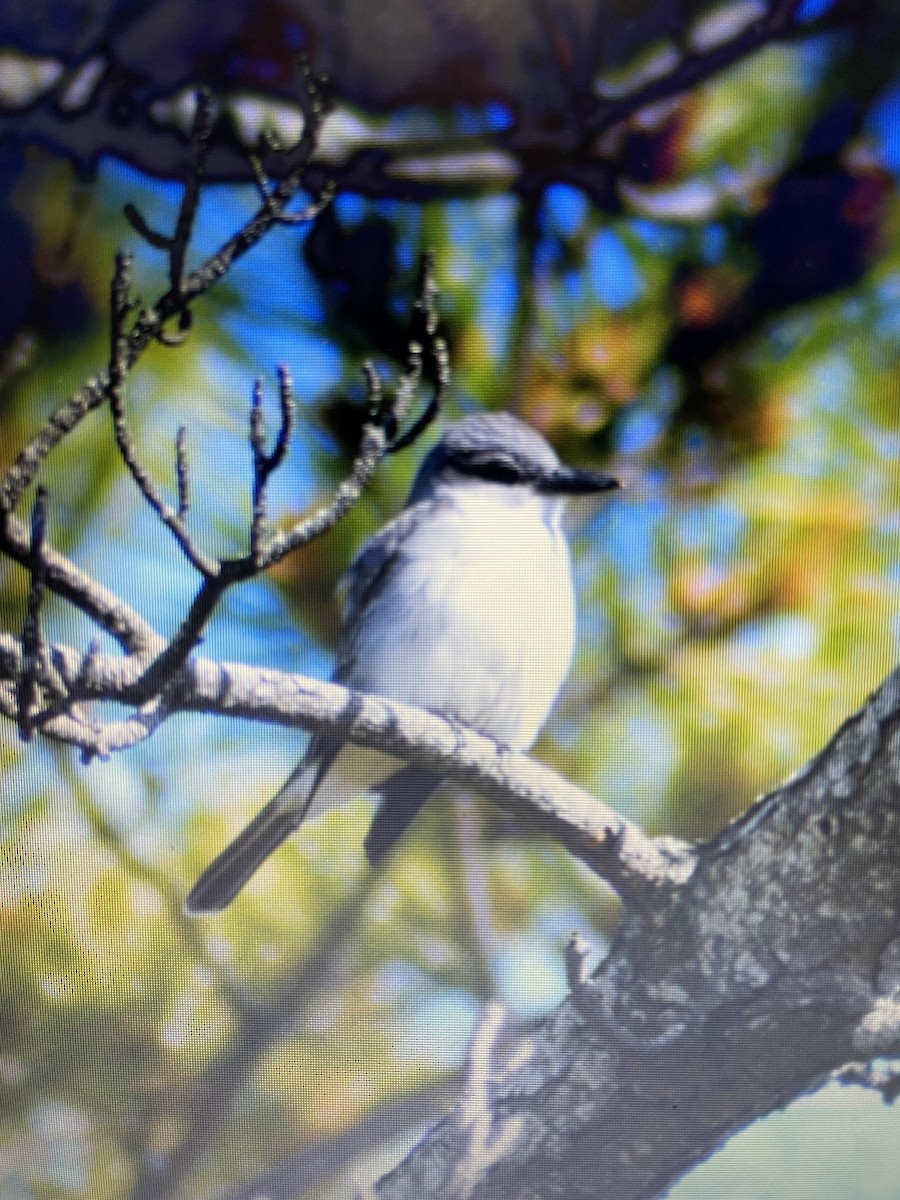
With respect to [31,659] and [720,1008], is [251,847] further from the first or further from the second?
[720,1008]

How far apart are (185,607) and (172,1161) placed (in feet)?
1.55

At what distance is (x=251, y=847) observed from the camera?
976 millimetres

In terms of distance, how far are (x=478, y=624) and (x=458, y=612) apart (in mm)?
21

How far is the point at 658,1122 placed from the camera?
949 mm

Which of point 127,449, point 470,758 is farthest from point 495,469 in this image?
point 127,449

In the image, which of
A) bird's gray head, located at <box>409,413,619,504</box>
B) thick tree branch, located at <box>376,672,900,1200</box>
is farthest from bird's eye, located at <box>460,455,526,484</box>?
thick tree branch, located at <box>376,672,900,1200</box>

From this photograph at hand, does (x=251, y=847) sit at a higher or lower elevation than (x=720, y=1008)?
higher

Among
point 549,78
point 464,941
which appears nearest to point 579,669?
point 464,941

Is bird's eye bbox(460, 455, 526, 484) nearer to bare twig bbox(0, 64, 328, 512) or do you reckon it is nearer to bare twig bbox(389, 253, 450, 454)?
bare twig bbox(389, 253, 450, 454)

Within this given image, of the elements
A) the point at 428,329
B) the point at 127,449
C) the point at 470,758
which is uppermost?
the point at 428,329

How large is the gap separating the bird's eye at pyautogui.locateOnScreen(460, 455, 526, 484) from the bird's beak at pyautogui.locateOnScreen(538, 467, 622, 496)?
0.9 inches

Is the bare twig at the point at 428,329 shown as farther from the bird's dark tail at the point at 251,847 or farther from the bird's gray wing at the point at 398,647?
the bird's dark tail at the point at 251,847

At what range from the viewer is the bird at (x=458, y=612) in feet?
3.21

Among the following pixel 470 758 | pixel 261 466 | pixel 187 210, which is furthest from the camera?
pixel 470 758
